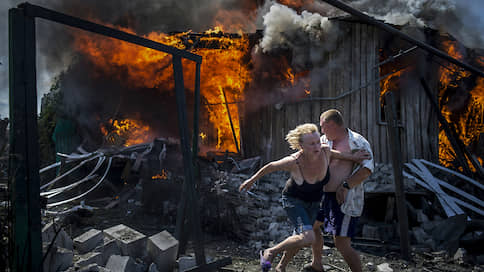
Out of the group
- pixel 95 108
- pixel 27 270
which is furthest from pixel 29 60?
pixel 95 108

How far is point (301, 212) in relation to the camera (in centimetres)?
370

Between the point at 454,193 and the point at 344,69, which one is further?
the point at 344,69

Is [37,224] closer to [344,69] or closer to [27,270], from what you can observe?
[27,270]

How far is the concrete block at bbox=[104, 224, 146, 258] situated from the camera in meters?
4.29

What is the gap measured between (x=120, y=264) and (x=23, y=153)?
179 centimetres

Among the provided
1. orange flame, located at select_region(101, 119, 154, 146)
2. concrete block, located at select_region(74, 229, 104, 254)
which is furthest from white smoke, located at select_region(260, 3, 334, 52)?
concrete block, located at select_region(74, 229, 104, 254)

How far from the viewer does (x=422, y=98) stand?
10.0 metres

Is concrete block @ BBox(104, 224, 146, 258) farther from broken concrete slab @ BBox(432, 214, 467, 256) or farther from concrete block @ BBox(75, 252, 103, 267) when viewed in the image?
broken concrete slab @ BBox(432, 214, 467, 256)

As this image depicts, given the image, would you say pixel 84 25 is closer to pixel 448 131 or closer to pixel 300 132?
pixel 300 132

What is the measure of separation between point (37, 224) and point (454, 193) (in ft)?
29.0

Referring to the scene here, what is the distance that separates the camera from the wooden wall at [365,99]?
9459mm

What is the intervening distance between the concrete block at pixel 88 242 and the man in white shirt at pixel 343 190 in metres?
3.08

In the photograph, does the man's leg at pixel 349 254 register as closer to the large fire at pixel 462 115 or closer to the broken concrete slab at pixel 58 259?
the broken concrete slab at pixel 58 259

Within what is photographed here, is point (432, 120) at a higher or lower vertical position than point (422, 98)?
lower
